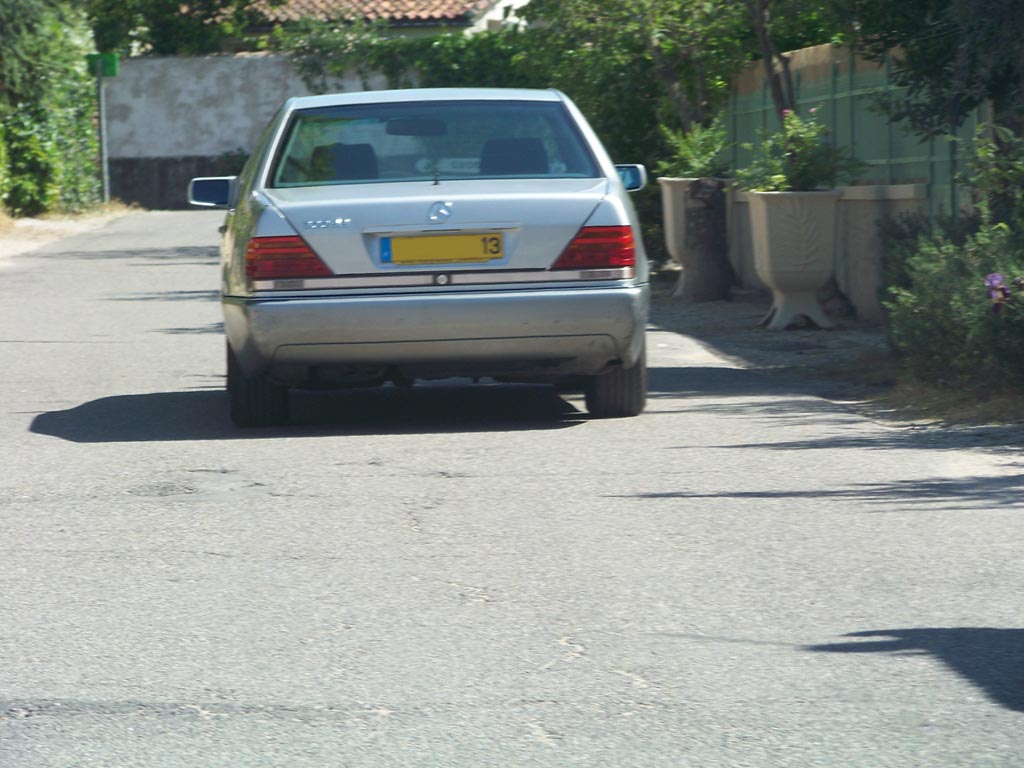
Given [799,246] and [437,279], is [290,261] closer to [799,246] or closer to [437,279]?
[437,279]

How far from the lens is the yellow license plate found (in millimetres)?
7957

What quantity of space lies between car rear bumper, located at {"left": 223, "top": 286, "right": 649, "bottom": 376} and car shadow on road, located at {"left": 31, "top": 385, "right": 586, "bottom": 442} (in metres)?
0.56

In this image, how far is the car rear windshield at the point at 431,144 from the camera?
8.55 meters

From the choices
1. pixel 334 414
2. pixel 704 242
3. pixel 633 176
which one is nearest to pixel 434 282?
pixel 334 414

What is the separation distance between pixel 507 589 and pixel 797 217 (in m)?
8.88

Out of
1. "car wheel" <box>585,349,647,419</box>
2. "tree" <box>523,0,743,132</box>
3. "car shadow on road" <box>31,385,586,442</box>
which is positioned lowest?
"car shadow on road" <box>31,385,586,442</box>

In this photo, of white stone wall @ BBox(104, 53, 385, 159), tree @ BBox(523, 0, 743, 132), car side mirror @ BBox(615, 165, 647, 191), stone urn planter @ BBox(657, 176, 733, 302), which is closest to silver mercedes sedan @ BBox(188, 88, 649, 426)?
car side mirror @ BBox(615, 165, 647, 191)

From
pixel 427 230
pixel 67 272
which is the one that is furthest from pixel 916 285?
pixel 67 272

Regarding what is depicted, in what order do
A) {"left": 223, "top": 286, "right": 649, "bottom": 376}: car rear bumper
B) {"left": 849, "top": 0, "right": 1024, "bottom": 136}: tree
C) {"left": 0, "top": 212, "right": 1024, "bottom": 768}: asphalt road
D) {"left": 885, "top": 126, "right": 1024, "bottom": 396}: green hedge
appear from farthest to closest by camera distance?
{"left": 849, "top": 0, "right": 1024, "bottom": 136}: tree < {"left": 885, "top": 126, "right": 1024, "bottom": 396}: green hedge < {"left": 223, "top": 286, "right": 649, "bottom": 376}: car rear bumper < {"left": 0, "top": 212, "right": 1024, "bottom": 768}: asphalt road

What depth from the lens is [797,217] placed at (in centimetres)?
1377

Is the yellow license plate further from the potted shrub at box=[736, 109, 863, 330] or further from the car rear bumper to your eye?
the potted shrub at box=[736, 109, 863, 330]

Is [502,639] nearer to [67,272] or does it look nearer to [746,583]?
[746,583]

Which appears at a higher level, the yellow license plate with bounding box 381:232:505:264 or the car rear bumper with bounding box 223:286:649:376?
the yellow license plate with bounding box 381:232:505:264

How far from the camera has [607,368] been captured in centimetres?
835
